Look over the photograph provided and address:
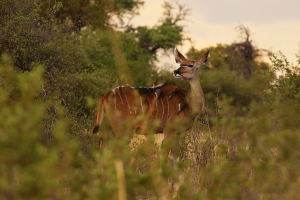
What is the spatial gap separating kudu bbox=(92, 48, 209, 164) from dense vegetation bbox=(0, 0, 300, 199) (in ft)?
0.89

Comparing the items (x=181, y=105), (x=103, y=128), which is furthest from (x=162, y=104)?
(x=103, y=128)

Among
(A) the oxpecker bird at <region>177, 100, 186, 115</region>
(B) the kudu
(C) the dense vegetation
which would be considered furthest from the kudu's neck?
(C) the dense vegetation

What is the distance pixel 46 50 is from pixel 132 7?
62.4 ft

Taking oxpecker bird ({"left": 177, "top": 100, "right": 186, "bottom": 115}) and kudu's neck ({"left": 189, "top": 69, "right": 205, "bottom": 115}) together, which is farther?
kudu's neck ({"left": 189, "top": 69, "right": 205, "bottom": 115})

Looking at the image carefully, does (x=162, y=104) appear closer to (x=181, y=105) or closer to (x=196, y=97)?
(x=181, y=105)

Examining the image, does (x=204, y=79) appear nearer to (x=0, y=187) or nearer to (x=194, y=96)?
(x=194, y=96)

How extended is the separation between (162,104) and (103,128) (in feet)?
3.14

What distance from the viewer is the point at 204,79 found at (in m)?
18.7

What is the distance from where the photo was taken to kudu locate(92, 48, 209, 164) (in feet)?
16.7

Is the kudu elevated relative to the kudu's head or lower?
lower

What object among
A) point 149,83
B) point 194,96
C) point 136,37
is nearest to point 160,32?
point 136,37

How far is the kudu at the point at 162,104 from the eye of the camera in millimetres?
5102

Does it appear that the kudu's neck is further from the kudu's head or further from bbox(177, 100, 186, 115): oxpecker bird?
bbox(177, 100, 186, 115): oxpecker bird

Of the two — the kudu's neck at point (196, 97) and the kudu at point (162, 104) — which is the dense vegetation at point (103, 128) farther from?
the kudu's neck at point (196, 97)
